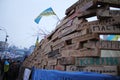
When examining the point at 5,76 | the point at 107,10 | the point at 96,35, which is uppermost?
the point at 107,10

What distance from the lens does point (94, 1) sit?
11.5ft

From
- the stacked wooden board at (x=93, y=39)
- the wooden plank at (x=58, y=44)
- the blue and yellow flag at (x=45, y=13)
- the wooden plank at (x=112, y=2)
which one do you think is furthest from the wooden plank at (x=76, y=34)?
the blue and yellow flag at (x=45, y=13)

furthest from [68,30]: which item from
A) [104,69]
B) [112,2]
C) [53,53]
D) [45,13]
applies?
[45,13]

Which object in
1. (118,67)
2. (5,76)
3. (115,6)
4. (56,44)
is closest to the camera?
(118,67)

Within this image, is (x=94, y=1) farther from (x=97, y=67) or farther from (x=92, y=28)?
(x=97, y=67)

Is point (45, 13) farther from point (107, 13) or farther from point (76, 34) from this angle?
point (107, 13)

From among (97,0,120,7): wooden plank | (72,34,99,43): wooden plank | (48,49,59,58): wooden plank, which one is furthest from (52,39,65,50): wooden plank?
(97,0,120,7): wooden plank

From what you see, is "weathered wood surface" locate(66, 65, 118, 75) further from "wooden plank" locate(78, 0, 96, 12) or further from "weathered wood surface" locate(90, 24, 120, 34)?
"wooden plank" locate(78, 0, 96, 12)

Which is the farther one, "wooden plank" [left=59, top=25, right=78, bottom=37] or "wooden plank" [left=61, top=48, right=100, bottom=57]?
"wooden plank" [left=59, top=25, right=78, bottom=37]

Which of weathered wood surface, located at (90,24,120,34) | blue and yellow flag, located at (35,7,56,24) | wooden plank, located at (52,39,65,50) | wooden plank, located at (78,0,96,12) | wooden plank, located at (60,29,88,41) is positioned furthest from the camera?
blue and yellow flag, located at (35,7,56,24)

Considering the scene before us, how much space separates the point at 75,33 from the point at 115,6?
100cm

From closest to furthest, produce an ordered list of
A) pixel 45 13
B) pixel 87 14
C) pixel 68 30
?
pixel 87 14, pixel 68 30, pixel 45 13

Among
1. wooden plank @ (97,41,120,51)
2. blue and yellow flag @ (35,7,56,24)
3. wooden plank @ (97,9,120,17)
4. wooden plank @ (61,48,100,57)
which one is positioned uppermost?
blue and yellow flag @ (35,7,56,24)

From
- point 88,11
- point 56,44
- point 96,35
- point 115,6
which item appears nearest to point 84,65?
point 96,35
